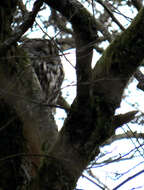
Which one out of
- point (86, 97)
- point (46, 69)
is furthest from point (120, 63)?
point (46, 69)

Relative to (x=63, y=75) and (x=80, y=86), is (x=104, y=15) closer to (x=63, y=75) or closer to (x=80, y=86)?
(x=63, y=75)

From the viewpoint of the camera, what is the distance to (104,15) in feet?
18.6

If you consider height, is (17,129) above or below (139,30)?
above

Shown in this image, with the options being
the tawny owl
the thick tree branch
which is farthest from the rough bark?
the tawny owl

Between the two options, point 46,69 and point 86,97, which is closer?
point 86,97

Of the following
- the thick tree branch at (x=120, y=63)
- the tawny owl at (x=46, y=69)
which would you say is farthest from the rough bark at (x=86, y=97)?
the tawny owl at (x=46, y=69)

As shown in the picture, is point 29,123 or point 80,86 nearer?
point 80,86

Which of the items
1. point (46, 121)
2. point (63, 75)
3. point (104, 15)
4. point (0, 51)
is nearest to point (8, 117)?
point (46, 121)

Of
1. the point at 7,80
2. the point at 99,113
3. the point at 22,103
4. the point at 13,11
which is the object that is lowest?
the point at 99,113

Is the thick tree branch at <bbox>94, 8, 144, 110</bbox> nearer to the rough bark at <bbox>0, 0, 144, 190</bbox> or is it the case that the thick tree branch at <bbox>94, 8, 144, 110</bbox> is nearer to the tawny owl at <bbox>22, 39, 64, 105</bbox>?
the rough bark at <bbox>0, 0, 144, 190</bbox>

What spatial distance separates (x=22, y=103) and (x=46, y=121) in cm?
24

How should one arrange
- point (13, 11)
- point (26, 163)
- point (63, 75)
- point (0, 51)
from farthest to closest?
point (63, 75) < point (13, 11) < point (26, 163) < point (0, 51)

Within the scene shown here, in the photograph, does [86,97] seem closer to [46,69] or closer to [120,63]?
[120,63]

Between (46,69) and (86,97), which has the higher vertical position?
(46,69)
